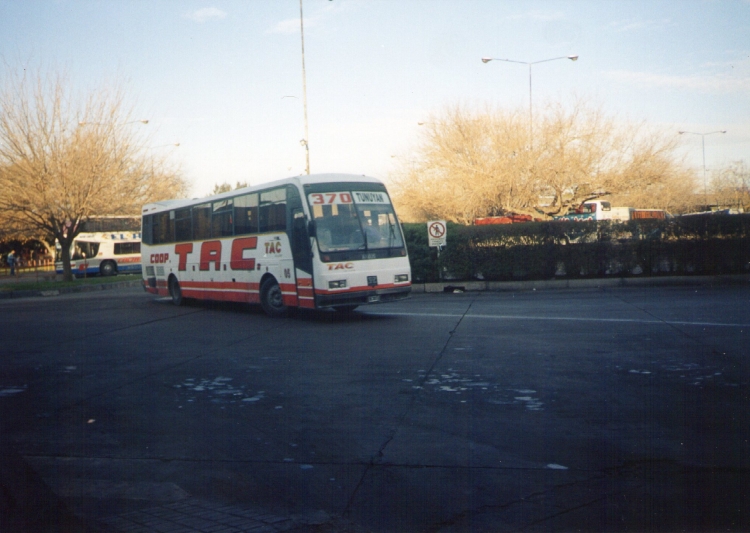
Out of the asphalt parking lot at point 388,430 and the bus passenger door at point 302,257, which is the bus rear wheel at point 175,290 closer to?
the bus passenger door at point 302,257

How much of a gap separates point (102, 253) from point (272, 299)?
35177 millimetres

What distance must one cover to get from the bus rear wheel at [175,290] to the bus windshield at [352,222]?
299 inches

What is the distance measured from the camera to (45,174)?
3186 centimetres

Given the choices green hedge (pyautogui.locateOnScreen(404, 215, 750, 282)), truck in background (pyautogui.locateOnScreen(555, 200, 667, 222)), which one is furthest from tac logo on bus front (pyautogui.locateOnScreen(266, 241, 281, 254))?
truck in background (pyautogui.locateOnScreen(555, 200, 667, 222))

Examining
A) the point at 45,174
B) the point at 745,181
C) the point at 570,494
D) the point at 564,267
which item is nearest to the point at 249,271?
the point at 564,267

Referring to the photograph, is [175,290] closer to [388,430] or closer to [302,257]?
[302,257]

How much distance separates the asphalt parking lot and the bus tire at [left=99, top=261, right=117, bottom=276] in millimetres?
37666

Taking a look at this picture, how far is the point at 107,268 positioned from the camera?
159 feet

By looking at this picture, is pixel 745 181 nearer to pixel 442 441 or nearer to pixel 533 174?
pixel 533 174

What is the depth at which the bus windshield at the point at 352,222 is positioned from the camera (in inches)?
587

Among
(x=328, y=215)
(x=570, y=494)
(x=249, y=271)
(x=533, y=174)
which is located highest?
(x=533, y=174)

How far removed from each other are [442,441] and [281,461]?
1.30 m

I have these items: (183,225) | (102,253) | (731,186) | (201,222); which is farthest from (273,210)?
(731,186)

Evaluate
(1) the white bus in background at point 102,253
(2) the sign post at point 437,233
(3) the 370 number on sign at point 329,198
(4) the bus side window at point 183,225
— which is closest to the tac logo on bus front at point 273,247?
(3) the 370 number on sign at point 329,198
